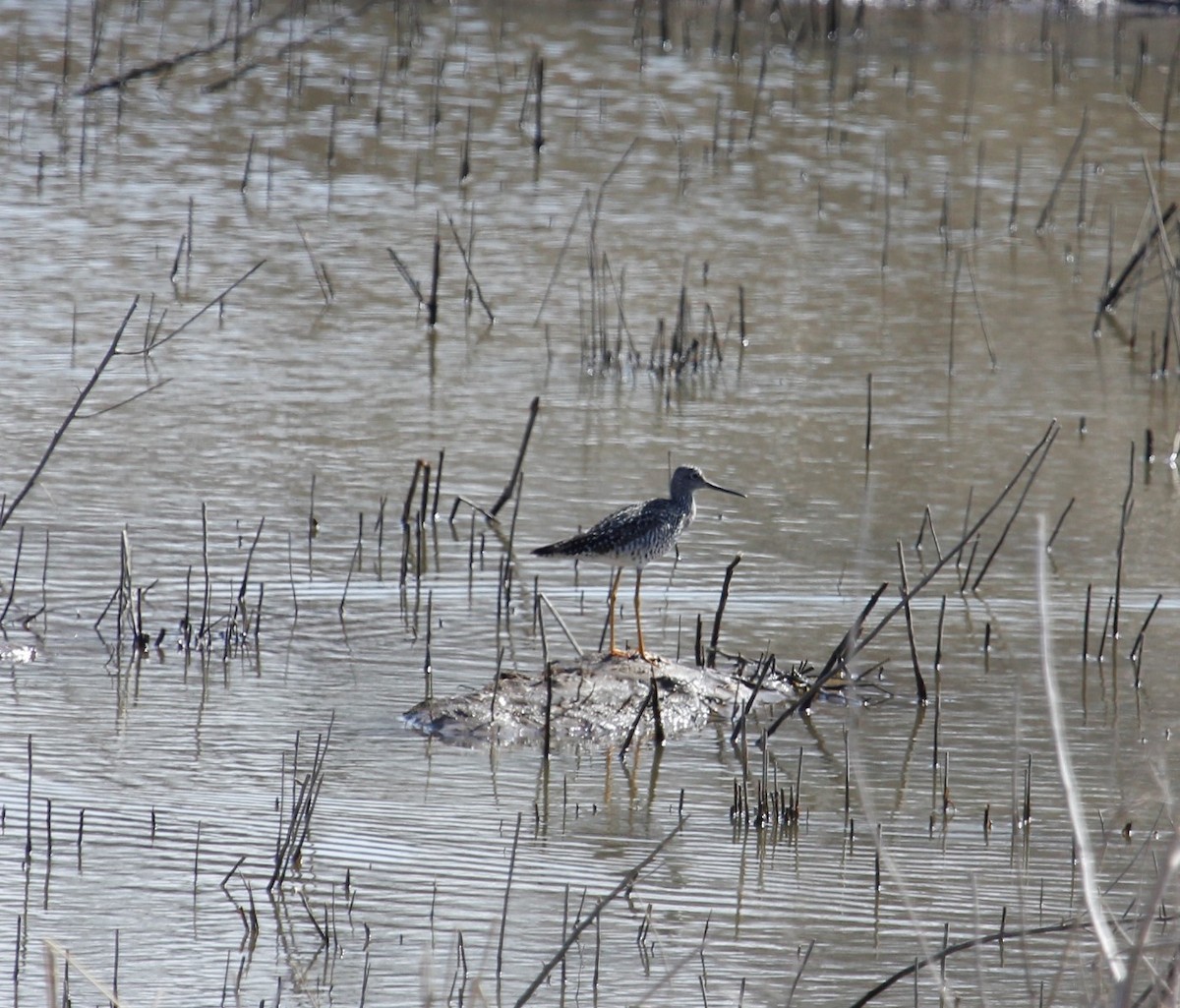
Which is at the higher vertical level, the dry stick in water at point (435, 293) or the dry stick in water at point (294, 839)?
the dry stick in water at point (435, 293)

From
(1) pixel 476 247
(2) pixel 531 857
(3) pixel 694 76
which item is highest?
(3) pixel 694 76

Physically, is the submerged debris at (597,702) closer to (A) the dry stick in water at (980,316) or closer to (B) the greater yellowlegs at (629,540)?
(B) the greater yellowlegs at (629,540)

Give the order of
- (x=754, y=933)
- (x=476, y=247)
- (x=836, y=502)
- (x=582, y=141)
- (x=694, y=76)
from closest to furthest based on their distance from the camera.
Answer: (x=754, y=933), (x=836, y=502), (x=476, y=247), (x=582, y=141), (x=694, y=76)

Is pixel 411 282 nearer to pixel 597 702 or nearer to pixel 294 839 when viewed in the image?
pixel 597 702

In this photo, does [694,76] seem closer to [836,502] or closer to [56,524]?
[836,502]

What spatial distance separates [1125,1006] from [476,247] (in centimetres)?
1452

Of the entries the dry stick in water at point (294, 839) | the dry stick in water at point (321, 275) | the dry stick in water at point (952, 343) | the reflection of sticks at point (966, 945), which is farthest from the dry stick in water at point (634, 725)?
the dry stick in water at point (321, 275)

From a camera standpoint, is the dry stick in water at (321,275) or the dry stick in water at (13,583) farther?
the dry stick in water at (321,275)

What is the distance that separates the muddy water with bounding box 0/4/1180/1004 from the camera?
19.9 ft

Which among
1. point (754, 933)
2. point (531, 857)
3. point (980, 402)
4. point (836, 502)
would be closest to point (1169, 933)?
point (754, 933)

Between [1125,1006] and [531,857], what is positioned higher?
[1125,1006]

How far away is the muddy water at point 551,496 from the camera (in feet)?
19.9

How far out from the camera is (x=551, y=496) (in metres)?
11.0

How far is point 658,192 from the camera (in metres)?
19.5
